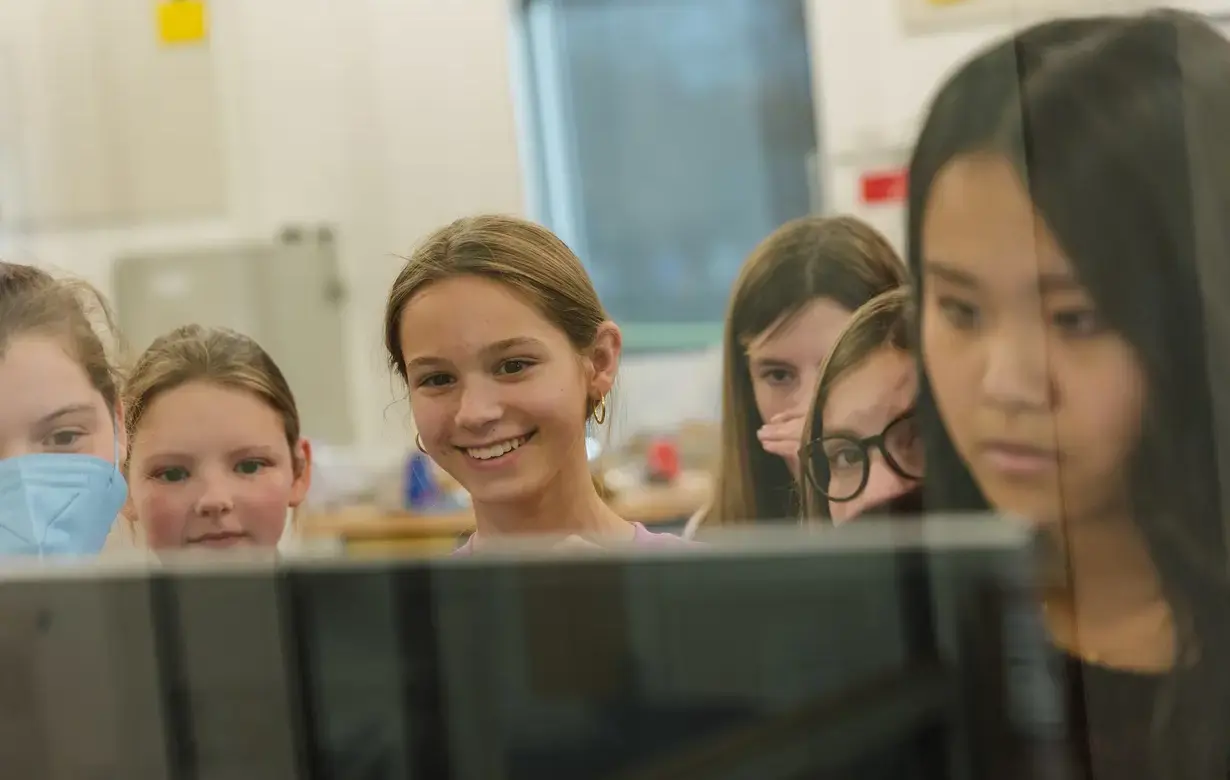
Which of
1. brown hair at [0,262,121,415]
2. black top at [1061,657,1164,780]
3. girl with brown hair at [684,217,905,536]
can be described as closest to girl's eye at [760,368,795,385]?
girl with brown hair at [684,217,905,536]

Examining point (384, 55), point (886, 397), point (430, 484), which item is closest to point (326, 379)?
point (430, 484)

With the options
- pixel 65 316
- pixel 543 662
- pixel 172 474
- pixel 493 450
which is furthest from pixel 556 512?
pixel 65 316

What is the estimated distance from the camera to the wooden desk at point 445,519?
0.58 m

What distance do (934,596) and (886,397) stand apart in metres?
0.16

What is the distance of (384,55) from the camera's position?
0.67 meters

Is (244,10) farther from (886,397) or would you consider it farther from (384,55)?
(886,397)

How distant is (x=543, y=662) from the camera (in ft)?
1.49

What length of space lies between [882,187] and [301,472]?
394 millimetres

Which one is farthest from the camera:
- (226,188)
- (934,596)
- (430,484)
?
(226,188)

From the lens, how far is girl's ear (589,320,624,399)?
2.01ft

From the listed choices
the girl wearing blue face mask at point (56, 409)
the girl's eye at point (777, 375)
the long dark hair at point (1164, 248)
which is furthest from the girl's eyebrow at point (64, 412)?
the long dark hair at point (1164, 248)

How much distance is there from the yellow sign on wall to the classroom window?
24 centimetres

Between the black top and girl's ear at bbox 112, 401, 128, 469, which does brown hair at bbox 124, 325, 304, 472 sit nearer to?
girl's ear at bbox 112, 401, 128, 469

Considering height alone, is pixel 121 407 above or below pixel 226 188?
below
